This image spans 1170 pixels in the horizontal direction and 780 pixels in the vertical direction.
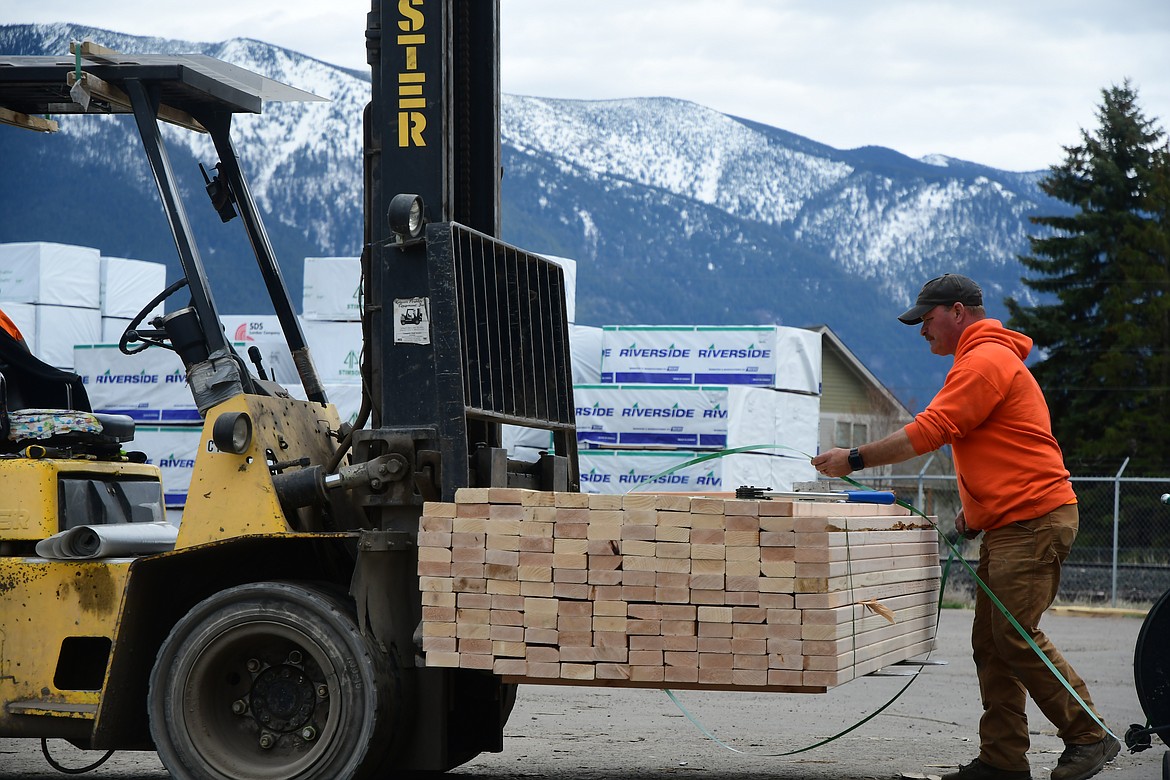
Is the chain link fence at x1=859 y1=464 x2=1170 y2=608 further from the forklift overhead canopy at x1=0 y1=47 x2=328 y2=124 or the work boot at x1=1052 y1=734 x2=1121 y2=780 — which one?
the forklift overhead canopy at x1=0 y1=47 x2=328 y2=124

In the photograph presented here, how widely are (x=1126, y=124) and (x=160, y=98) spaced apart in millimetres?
30451

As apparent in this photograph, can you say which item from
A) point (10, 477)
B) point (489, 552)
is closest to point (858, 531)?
point (489, 552)

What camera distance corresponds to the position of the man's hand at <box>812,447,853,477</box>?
5.52 meters

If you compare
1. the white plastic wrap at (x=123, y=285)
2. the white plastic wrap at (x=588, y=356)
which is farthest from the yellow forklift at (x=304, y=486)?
the white plastic wrap at (x=123, y=285)

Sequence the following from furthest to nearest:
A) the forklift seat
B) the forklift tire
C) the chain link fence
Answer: the chain link fence
the forklift seat
the forklift tire

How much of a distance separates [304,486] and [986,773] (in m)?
3.08

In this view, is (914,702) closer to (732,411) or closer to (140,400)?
(732,411)

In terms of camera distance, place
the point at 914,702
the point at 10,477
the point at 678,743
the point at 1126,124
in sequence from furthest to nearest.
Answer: the point at 1126,124, the point at 914,702, the point at 678,743, the point at 10,477

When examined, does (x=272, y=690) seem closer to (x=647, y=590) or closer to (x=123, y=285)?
(x=647, y=590)

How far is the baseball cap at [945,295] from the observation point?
6137mm

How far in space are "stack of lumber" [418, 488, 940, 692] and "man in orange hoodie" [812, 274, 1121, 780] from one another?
0.91m

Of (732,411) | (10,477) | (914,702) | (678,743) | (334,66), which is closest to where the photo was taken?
(10,477)

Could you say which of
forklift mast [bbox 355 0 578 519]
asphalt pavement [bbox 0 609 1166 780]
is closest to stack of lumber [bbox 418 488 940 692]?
forklift mast [bbox 355 0 578 519]

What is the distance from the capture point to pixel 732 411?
17.0 metres
